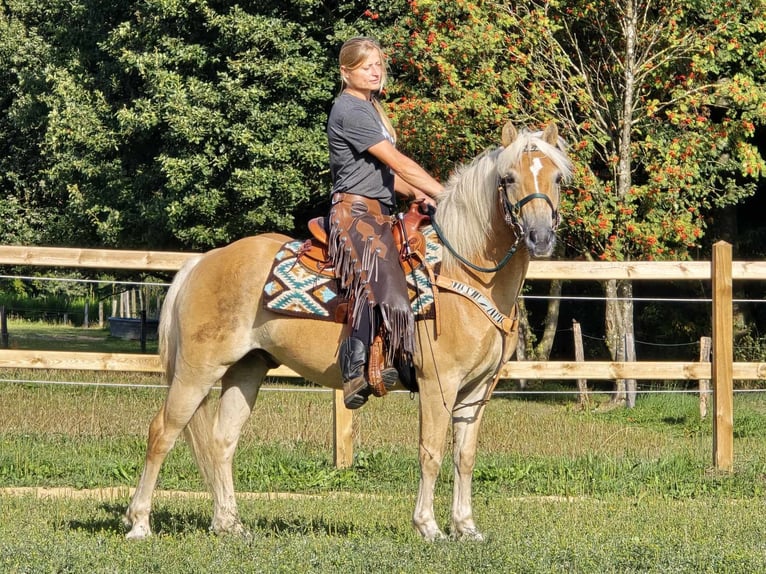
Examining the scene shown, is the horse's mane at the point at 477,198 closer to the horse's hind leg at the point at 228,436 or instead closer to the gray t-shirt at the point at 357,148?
the gray t-shirt at the point at 357,148

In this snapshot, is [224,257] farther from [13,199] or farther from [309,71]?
[13,199]

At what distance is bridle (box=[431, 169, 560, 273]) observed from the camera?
570 cm

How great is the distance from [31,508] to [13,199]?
25.0 meters

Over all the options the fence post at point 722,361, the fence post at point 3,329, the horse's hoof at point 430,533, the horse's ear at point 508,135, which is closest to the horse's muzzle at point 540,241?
the horse's ear at point 508,135

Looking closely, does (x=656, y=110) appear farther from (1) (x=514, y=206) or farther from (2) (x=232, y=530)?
(2) (x=232, y=530)

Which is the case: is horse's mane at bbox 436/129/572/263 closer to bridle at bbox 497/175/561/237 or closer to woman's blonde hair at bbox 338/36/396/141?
bridle at bbox 497/175/561/237

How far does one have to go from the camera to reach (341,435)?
9.11 m

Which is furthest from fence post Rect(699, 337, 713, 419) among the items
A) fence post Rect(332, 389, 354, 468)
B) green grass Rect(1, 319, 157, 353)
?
green grass Rect(1, 319, 157, 353)

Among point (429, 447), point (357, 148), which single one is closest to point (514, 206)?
point (357, 148)

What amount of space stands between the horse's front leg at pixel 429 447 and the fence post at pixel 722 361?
12.8ft

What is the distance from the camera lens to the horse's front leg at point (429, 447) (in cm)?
605

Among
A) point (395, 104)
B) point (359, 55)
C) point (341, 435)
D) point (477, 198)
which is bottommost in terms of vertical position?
point (341, 435)

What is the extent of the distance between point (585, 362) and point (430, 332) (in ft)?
11.6

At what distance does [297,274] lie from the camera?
6355mm
